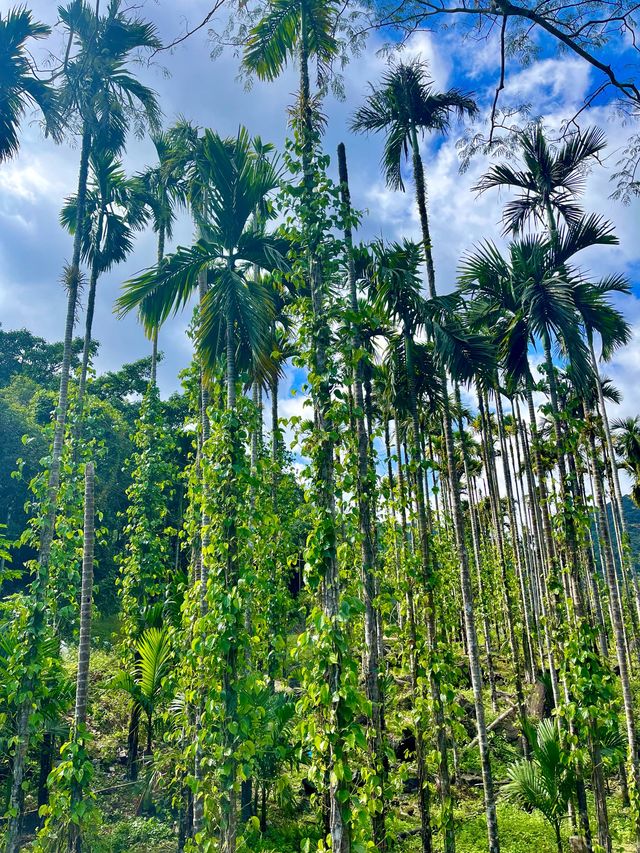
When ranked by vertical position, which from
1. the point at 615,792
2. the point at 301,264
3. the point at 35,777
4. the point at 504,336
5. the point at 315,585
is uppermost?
the point at 504,336

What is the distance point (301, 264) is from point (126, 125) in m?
6.89

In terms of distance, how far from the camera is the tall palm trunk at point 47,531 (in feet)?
24.2

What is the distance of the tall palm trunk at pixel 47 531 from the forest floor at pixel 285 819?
1.43m

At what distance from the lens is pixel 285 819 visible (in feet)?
35.8

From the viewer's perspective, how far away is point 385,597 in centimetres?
761

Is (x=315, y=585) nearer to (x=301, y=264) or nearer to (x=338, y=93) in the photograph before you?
(x=301, y=264)

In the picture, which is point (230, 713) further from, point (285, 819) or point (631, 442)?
point (631, 442)

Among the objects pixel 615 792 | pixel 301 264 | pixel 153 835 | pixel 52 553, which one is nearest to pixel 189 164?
pixel 301 264

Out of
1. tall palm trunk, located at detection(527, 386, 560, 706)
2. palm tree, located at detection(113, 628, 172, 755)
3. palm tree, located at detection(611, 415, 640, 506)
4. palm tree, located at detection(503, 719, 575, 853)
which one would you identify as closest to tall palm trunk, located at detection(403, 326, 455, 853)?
palm tree, located at detection(503, 719, 575, 853)

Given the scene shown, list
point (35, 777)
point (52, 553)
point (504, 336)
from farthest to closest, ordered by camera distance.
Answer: point (35, 777), point (504, 336), point (52, 553)

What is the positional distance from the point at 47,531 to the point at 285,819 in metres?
7.45

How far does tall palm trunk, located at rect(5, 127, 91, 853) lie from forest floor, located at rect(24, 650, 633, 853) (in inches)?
56.4

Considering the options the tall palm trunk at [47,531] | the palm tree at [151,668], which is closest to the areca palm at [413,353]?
the palm tree at [151,668]

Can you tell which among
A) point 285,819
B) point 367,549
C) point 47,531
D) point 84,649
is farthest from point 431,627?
point 47,531
